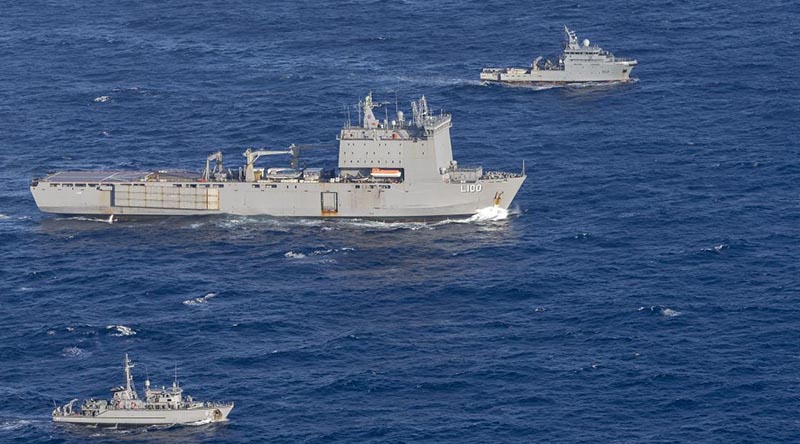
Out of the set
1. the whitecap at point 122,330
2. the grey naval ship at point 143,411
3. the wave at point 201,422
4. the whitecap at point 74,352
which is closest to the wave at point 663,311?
the grey naval ship at point 143,411

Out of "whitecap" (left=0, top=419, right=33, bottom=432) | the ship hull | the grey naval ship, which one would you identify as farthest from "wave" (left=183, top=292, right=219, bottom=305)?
"whitecap" (left=0, top=419, right=33, bottom=432)

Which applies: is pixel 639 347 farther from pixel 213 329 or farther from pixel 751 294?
pixel 213 329

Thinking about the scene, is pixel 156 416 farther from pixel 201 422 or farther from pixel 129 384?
pixel 201 422

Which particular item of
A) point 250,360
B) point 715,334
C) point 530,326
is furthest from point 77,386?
point 715,334

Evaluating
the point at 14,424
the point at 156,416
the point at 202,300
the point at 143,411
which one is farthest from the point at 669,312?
the point at 14,424

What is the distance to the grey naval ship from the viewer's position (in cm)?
16275

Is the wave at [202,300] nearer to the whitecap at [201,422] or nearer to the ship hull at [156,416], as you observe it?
the ship hull at [156,416]

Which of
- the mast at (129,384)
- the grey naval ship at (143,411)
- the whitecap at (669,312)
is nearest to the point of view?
the grey naval ship at (143,411)

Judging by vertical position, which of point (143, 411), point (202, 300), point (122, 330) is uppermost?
point (202, 300)

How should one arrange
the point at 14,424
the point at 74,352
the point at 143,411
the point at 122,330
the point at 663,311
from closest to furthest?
1. the point at 143,411
2. the point at 14,424
3. the point at 74,352
4. the point at 122,330
5. the point at 663,311

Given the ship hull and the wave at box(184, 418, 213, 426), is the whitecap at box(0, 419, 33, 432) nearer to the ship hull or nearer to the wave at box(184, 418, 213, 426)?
the ship hull

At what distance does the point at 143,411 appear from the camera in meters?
163

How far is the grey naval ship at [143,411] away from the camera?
534 ft

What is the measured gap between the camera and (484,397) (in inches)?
6658
